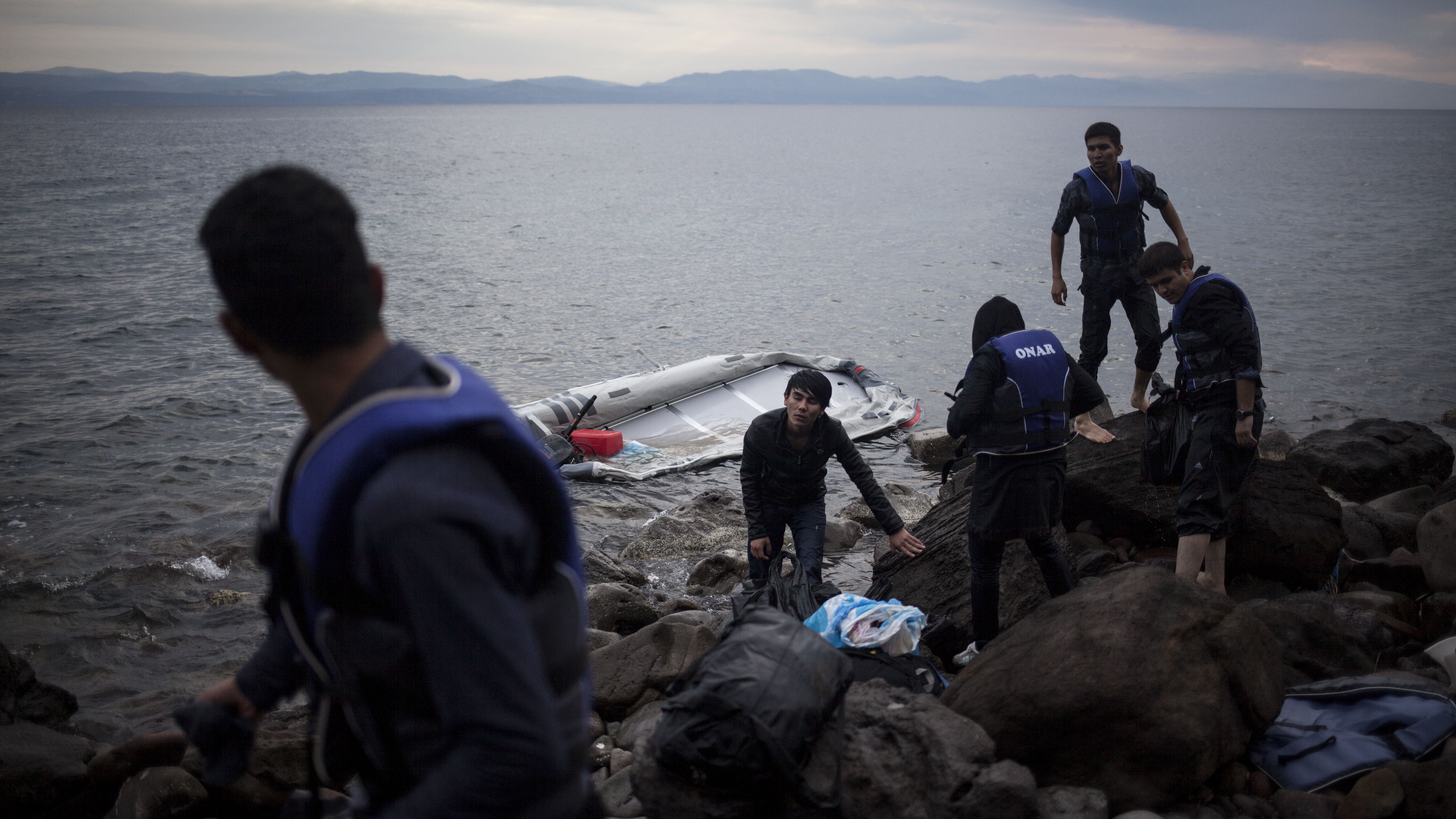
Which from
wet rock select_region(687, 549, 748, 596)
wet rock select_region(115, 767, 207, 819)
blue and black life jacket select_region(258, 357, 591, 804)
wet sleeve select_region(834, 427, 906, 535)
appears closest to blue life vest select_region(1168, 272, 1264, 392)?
wet sleeve select_region(834, 427, 906, 535)

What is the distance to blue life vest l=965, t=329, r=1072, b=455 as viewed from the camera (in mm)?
5293

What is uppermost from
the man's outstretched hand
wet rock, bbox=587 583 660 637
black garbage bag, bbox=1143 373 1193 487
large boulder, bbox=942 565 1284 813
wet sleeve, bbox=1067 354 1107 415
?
wet sleeve, bbox=1067 354 1107 415

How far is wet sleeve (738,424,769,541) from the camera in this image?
23.2 ft

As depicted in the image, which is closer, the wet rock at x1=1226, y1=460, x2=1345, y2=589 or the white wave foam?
the wet rock at x1=1226, y1=460, x2=1345, y2=589

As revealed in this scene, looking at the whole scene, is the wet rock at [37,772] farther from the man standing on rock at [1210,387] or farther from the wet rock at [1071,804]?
the man standing on rock at [1210,387]

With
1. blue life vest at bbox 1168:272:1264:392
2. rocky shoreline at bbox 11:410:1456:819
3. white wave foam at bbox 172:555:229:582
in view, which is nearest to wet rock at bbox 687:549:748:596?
rocky shoreline at bbox 11:410:1456:819

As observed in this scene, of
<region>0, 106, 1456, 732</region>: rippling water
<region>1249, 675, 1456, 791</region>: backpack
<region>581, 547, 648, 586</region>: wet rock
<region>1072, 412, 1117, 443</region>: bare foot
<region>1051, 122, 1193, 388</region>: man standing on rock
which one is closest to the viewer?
<region>1249, 675, 1456, 791</region>: backpack

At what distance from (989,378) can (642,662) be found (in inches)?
104

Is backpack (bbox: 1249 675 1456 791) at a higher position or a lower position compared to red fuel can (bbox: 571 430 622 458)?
higher

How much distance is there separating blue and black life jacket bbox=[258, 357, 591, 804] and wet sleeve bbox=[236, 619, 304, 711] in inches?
13.8

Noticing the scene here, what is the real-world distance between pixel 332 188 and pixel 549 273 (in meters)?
32.0

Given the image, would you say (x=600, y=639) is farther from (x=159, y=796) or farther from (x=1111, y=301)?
(x=1111, y=301)

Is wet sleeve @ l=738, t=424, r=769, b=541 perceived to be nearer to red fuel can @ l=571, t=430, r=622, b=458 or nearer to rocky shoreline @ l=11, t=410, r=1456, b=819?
rocky shoreline @ l=11, t=410, r=1456, b=819

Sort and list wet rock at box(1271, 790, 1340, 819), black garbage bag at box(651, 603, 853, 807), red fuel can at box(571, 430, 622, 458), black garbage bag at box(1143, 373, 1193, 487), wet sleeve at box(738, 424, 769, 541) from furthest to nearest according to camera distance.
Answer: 1. red fuel can at box(571, 430, 622, 458)
2. wet sleeve at box(738, 424, 769, 541)
3. black garbage bag at box(1143, 373, 1193, 487)
4. wet rock at box(1271, 790, 1340, 819)
5. black garbage bag at box(651, 603, 853, 807)
